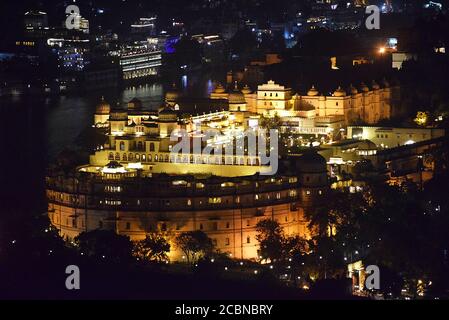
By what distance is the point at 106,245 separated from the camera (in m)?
36.2

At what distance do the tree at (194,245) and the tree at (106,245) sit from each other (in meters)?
0.83

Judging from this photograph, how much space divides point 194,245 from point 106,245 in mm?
1398

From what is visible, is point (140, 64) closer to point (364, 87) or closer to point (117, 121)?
point (364, 87)

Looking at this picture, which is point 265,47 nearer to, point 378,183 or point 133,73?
point 133,73

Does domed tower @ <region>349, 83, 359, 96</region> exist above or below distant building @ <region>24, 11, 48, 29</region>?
above

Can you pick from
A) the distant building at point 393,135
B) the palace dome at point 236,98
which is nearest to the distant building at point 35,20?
the palace dome at point 236,98

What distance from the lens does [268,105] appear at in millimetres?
46719

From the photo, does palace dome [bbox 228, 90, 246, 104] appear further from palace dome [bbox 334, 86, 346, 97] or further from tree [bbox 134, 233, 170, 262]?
tree [bbox 134, 233, 170, 262]

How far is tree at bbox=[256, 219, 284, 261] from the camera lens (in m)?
36.5

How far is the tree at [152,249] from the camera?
36.4 metres

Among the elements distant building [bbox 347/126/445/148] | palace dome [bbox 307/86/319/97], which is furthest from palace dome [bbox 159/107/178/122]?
palace dome [bbox 307/86/319/97]

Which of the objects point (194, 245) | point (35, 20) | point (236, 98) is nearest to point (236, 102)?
point (236, 98)

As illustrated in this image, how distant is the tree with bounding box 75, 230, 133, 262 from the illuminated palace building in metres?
0.74
